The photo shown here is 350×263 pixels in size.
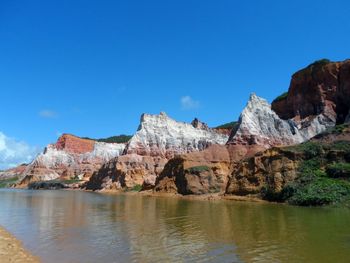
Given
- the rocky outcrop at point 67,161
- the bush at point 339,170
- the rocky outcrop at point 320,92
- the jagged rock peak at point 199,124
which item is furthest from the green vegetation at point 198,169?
the rocky outcrop at point 67,161

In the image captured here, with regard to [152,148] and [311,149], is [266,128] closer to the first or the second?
[311,149]

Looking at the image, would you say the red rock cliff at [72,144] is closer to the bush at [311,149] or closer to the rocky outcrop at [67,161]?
the rocky outcrop at [67,161]

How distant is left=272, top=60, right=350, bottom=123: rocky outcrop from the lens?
99.9 m

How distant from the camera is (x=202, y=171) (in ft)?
220

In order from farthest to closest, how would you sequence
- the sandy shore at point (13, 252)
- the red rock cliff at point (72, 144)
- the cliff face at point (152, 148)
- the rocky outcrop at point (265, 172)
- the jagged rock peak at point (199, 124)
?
the red rock cliff at point (72, 144)
the jagged rock peak at point (199, 124)
the cliff face at point (152, 148)
the rocky outcrop at point (265, 172)
the sandy shore at point (13, 252)

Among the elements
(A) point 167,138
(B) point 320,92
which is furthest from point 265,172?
(A) point 167,138

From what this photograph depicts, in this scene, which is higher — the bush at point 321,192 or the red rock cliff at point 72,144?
the red rock cliff at point 72,144

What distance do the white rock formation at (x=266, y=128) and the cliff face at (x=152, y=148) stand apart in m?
30.4

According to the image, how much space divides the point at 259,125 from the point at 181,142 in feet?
145

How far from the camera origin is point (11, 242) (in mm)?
18797

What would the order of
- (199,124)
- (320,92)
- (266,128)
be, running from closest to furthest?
(266,128) < (320,92) < (199,124)

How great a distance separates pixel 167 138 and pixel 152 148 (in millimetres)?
Answer: 7287

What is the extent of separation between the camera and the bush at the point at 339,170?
139ft

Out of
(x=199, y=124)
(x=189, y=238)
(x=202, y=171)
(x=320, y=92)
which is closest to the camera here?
(x=189, y=238)
